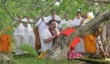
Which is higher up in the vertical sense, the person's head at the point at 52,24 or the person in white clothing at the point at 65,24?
the person in white clothing at the point at 65,24

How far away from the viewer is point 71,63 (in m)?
6.96

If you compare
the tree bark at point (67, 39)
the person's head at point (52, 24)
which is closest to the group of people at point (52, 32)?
the person's head at point (52, 24)

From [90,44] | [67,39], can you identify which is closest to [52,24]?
[67,39]

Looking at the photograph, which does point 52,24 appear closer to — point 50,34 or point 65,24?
point 50,34

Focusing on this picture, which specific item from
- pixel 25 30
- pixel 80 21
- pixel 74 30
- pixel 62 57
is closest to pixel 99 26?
pixel 74 30

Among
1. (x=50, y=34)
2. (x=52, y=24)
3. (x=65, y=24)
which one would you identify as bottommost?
(x=50, y=34)

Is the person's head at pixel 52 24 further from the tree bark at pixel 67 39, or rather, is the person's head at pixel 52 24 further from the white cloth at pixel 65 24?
the white cloth at pixel 65 24

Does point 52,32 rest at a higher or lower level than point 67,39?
higher

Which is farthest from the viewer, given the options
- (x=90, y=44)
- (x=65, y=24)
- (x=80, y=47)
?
Answer: (x=65, y=24)

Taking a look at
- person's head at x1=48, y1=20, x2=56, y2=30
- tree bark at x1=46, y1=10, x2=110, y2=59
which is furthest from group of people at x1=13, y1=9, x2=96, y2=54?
tree bark at x1=46, y1=10, x2=110, y2=59

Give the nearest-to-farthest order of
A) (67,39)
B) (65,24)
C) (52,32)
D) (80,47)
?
(67,39), (52,32), (80,47), (65,24)

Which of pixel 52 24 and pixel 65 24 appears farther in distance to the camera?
pixel 65 24

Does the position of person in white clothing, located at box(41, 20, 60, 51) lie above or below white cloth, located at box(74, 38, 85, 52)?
above

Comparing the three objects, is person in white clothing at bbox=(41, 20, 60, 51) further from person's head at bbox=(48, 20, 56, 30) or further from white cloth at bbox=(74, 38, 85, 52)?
white cloth at bbox=(74, 38, 85, 52)
